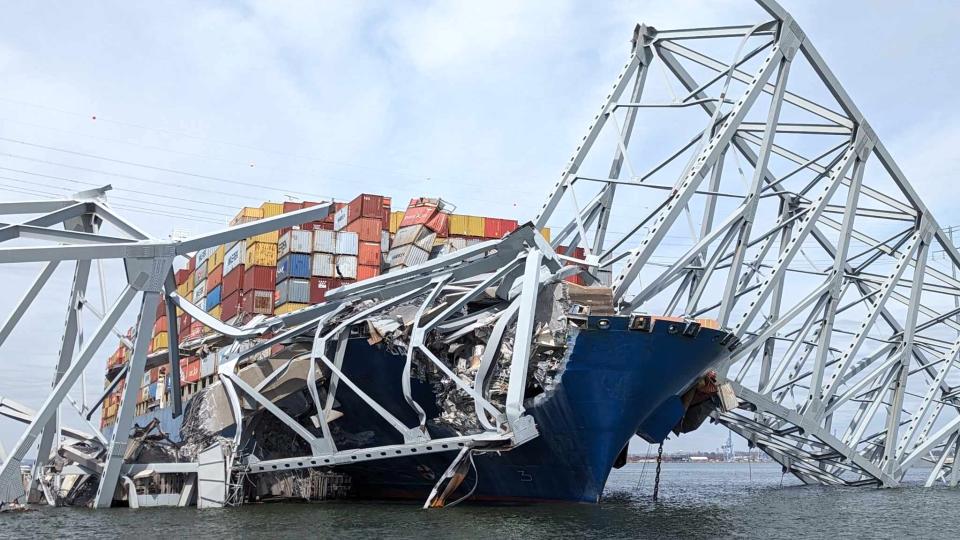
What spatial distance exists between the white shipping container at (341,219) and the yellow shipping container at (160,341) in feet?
49.1

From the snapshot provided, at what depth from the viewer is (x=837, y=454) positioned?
4741cm

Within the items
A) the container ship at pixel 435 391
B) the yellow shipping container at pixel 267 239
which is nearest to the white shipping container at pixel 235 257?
the yellow shipping container at pixel 267 239

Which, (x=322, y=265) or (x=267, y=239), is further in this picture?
(x=267, y=239)

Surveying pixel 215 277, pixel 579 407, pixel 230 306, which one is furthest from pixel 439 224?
pixel 579 407

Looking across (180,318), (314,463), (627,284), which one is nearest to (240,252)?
(180,318)

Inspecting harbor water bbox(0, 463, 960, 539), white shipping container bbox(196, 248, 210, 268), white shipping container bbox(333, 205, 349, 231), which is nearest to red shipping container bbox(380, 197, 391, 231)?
white shipping container bbox(333, 205, 349, 231)

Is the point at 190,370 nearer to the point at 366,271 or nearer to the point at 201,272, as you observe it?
the point at 201,272

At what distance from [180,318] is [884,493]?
41306 mm

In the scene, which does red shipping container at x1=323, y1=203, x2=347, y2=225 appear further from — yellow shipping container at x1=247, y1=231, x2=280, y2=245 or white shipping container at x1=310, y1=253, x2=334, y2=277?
white shipping container at x1=310, y1=253, x2=334, y2=277

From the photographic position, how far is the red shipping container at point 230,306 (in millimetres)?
52766

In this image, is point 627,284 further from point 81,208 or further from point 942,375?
point 942,375

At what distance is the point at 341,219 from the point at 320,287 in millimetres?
5584

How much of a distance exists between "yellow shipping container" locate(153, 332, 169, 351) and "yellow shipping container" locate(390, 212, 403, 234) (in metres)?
18.1

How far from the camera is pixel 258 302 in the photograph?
51.0 metres
